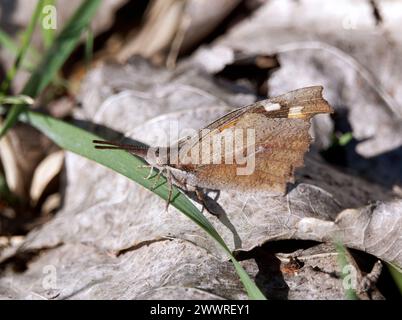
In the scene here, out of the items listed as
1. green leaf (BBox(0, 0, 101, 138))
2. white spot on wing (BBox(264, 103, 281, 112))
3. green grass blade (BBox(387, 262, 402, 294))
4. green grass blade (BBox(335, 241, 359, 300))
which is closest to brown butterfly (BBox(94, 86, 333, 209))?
white spot on wing (BBox(264, 103, 281, 112))

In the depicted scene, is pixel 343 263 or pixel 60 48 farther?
pixel 60 48

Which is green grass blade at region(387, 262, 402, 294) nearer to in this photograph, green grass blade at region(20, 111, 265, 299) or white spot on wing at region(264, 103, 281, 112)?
green grass blade at region(20, 111, 265, 299)

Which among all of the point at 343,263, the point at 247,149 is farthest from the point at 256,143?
the point at 343,263

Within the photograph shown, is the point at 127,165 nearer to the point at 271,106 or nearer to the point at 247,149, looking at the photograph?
the point at 247,149

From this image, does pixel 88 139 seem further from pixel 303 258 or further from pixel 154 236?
pixel 303 258

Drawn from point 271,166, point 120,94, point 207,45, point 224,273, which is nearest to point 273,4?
point 207,45
